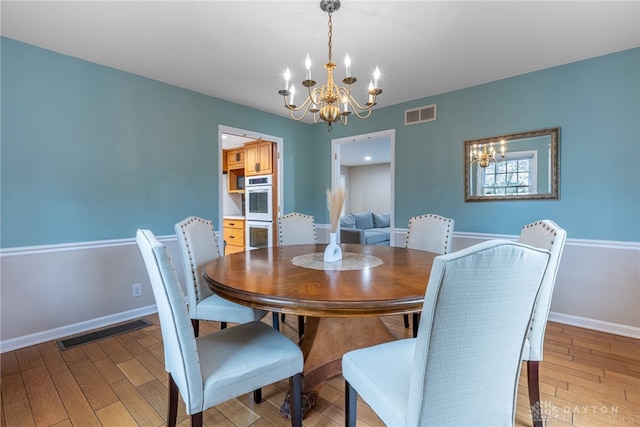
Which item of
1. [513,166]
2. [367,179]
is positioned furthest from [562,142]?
[367,179]

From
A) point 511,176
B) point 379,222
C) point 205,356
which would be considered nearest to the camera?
point 205,356

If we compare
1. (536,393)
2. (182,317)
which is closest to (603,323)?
(536,393)

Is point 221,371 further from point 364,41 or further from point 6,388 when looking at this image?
point 364,41

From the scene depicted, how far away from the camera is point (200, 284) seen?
204cm

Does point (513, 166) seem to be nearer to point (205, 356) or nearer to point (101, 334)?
point (205, 356)

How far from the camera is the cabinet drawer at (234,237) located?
224 inches

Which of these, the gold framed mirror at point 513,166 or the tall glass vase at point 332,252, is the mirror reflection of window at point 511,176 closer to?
the gold framed mirror at point 513,166

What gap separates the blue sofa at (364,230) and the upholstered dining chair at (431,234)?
2678 mm

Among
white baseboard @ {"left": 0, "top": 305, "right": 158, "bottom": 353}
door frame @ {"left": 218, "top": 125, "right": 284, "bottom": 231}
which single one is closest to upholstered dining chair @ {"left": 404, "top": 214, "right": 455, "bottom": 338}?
door frame @ {"left": 218, "top": 125, "right": 284, "bottom": 231}

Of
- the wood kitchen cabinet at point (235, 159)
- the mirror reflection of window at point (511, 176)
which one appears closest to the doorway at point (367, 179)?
the wood kitchen cabinet at point (235, 159)

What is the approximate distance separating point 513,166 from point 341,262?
227 centimetres

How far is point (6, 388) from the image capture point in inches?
71.5

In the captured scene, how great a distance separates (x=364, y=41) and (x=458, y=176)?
1846mm

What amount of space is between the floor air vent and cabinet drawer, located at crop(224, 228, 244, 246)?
2.91 metres
